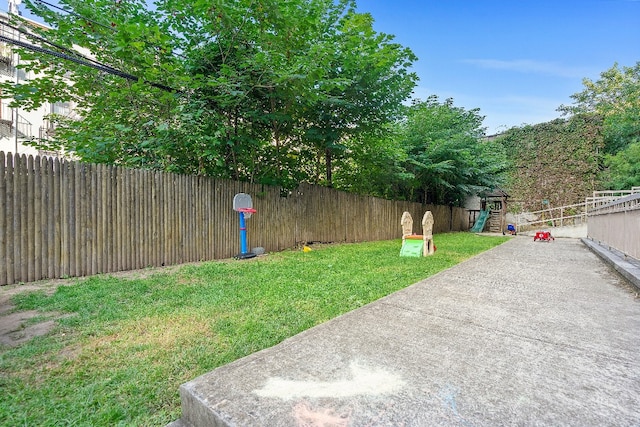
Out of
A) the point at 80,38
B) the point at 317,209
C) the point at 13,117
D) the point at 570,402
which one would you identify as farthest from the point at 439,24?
the point at 13,117

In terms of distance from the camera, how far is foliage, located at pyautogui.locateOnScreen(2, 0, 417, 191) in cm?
512

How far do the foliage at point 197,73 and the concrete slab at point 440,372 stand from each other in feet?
13.8

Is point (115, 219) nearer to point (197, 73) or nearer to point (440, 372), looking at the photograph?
point (197, 73)

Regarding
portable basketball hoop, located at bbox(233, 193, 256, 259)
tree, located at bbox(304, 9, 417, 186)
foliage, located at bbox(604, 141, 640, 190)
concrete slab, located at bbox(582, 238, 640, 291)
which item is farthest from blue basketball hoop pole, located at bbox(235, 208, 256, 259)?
foliage, located at bbox(604, 141, 640, 190)

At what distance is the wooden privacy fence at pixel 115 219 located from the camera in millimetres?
3831

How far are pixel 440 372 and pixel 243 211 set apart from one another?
5.02m

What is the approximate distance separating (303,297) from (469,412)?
2.10 metres

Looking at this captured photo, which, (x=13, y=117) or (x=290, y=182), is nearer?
(x=290, y=182)

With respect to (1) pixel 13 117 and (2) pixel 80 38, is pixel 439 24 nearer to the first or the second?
(2) pixel 80 38

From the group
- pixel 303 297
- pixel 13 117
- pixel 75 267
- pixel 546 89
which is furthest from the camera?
pixel 546 89

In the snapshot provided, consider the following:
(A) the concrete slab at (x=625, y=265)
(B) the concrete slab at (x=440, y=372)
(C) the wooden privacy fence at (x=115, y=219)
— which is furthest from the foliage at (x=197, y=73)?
(A) the concrete slab at (x=625, y=265)

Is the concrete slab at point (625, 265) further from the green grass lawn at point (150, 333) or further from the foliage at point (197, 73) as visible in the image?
the foliage at point (197, 73)

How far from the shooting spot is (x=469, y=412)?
136cm

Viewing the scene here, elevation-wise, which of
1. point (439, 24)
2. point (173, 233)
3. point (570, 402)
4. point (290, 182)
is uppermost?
point (439, 24)
